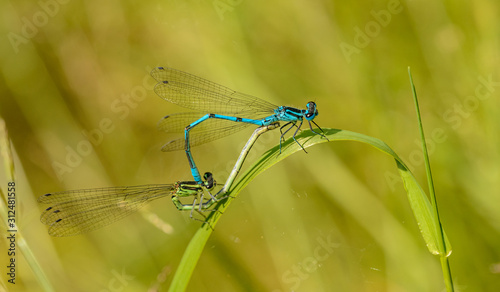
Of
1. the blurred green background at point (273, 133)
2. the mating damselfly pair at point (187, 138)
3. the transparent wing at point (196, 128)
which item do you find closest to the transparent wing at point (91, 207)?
the mating damselfly pair at point (187, 138)

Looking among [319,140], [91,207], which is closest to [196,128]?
[91,207]

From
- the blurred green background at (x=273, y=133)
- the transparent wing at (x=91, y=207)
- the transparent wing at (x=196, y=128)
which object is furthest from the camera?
the transparent wing at (x=196, y=128)

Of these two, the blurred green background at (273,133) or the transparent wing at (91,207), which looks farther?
the blurred green background at (273,133)

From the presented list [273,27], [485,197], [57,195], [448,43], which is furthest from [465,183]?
[57,195]

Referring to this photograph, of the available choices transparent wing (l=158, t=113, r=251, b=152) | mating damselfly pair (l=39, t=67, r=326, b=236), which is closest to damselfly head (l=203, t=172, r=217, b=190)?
mating damselfly pair (l=39, t=67, r=326, b=236)

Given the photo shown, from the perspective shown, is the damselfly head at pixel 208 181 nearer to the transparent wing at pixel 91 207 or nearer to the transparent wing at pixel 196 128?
the transparent wing at pixel 91 207

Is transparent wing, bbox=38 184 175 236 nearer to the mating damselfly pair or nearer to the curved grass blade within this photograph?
the mating damselfly pair

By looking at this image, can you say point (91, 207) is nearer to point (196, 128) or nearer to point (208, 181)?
point (208, 181)

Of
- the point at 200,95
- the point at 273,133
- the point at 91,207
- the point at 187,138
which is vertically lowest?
the point at 91,207
